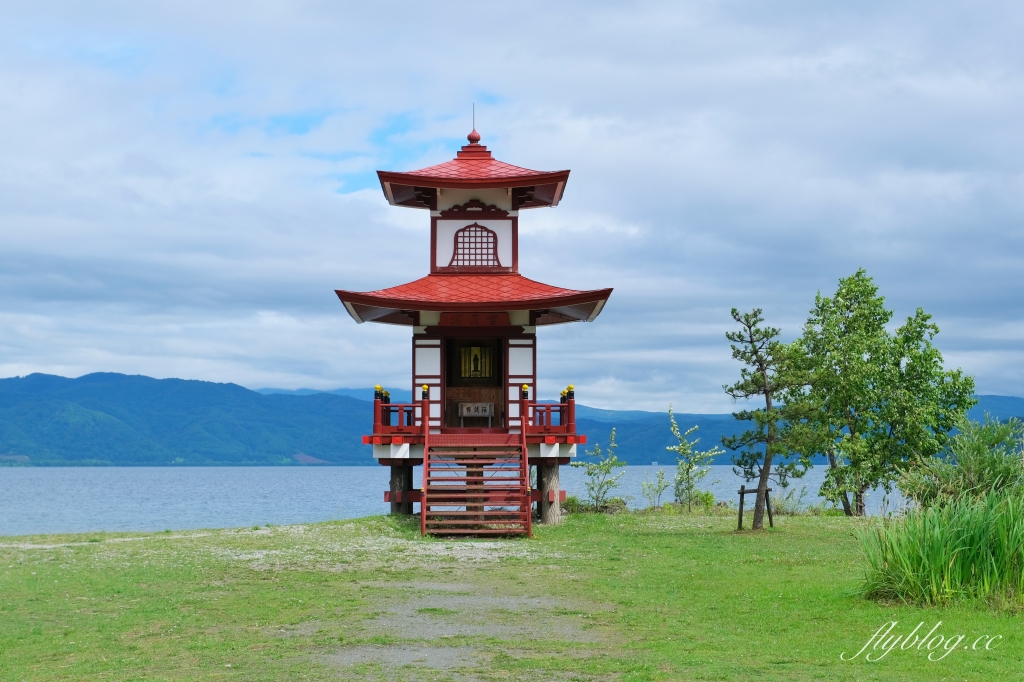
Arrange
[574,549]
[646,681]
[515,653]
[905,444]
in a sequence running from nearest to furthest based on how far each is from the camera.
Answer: [646,681]
[515,653]
[574,549]
[905,444]

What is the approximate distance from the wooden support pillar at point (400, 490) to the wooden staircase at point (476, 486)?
1.44m

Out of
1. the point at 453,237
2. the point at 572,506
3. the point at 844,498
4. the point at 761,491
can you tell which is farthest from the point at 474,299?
the point at 844,498

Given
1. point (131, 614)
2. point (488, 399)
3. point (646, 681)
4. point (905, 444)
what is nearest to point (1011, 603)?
point (646, 681)

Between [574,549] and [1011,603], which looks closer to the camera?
[1011,603]

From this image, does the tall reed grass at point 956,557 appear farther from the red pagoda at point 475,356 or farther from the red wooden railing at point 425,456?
the red wooden railing at point 425,456

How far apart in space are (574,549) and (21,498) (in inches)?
2996

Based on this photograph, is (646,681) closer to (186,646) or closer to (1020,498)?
(186,646)

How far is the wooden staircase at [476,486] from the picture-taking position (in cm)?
2356

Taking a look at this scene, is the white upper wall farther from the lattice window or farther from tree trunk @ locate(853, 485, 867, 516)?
tree trunk @ locate(853, 485, 867, 516)

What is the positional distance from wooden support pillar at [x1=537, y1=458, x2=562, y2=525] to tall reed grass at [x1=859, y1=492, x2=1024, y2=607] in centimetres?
1328

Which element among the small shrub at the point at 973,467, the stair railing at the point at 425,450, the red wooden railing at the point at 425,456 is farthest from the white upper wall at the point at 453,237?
the small shrub at the point at 973,467

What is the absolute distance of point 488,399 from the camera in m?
28.9

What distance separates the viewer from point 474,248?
Answer: 2917 centimetres

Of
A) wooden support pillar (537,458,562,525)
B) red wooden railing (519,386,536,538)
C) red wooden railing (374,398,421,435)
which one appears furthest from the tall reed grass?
red wooden railing (374,398,421,435)
